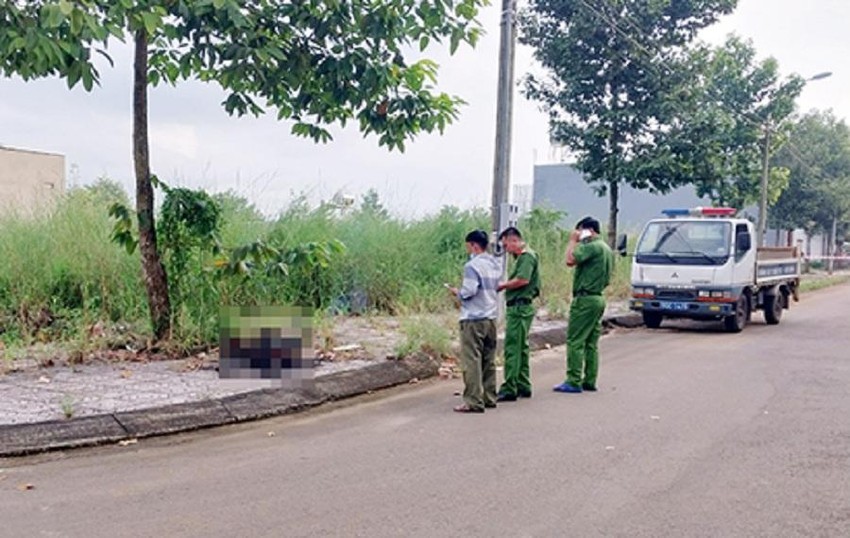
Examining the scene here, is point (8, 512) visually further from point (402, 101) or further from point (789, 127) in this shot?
point (789, 127)

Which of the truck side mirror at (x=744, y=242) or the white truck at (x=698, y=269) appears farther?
the truck side mirror at (x=744, y=242)

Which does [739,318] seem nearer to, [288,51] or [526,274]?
[526,274]

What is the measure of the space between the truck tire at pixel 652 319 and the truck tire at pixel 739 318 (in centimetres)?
112

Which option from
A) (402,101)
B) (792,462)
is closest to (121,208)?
(402,101)

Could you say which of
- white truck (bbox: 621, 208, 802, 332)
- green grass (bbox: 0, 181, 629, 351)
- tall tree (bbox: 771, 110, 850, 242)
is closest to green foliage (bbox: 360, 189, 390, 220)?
green grass (bbox: 0, 181, 629, 351)

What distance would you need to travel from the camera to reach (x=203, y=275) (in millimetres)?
8672

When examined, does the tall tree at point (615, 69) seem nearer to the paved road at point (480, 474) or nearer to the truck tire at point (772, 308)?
the truck tire at point (772, 308)

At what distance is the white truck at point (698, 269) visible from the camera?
12719 millimetres

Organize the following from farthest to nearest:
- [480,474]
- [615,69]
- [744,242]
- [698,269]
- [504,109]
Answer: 1. [615,69]
2. [744,242]
3. [698,269]
4. [504,109]
5. [480,474]

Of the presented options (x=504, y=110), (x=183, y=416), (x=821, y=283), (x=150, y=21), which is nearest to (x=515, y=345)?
(x=183, y=416)

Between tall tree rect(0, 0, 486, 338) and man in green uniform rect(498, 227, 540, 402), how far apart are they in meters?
2.01

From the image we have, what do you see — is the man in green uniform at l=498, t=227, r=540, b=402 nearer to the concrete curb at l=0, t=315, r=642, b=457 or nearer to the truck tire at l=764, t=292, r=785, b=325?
the concrete curb at l=0, t=315, r=642, b=457

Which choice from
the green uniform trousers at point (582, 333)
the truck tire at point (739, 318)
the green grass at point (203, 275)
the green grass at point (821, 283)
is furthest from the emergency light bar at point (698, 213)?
the green grass at point (821, 283)

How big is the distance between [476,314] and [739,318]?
7.91m
